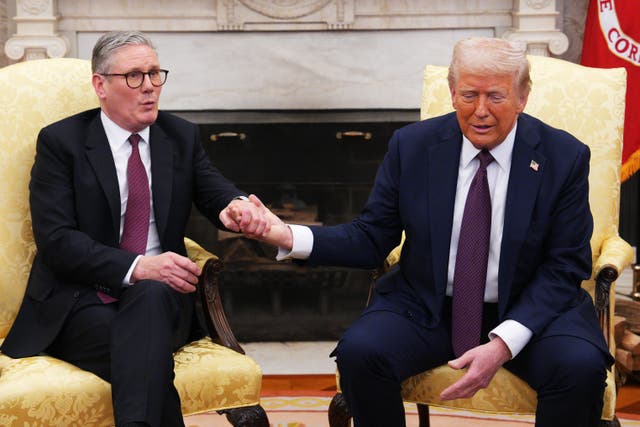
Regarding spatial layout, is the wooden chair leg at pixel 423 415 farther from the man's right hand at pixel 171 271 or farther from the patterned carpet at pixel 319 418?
the man's right hand at pixel 171 271

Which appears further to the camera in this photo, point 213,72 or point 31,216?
point 213,72

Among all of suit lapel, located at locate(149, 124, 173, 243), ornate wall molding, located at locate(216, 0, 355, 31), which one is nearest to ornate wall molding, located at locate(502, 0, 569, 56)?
ornate wall molding, located at locate(216, 0, 355, 31)

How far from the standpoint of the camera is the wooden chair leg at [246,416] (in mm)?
2238

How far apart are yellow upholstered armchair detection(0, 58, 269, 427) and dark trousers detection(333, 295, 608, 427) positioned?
273mm

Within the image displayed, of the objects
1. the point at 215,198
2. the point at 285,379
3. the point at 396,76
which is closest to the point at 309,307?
the point at 285,379

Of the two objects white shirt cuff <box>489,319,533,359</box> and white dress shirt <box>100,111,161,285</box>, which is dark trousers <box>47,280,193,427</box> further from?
white shirt cuff <box>489,319,533,359</box>

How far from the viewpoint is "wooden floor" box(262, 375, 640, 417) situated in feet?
11.1

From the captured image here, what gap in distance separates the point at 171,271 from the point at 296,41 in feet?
6.79

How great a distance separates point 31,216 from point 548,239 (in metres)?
1.25

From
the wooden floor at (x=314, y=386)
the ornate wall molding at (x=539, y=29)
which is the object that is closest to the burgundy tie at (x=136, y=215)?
the wooden floor at (x=314, y=386)

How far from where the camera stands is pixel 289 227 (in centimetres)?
228

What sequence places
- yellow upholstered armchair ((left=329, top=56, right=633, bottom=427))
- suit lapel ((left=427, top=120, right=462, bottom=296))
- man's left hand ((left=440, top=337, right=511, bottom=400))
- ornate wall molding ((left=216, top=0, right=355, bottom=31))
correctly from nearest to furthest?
man's left hand ((left=440, top=337, right=511, bottom=400))
suit lapel ((left=427, top=120, right=462, bottom=296))
yellow upholstered armchair ((left=329, top=56, right=633, bottom=427))
ornate wall molding ((left=216, top=0, right=355, bottom=31))

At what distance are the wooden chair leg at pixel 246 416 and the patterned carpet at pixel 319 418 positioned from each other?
83 centimetres

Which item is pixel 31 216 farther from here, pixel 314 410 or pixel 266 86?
pixel 266 86
